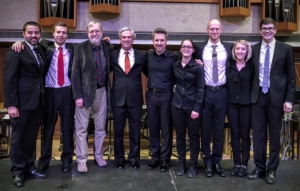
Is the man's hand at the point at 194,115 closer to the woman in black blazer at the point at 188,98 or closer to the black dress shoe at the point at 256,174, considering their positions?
the woman in black blazer at the point at 188,98

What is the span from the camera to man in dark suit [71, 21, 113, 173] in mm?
3289

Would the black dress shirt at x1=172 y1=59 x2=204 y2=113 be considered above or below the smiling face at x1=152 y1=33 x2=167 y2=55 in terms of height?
below

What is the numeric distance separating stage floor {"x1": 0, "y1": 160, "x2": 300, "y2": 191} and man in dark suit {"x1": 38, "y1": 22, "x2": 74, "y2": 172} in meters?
0.26

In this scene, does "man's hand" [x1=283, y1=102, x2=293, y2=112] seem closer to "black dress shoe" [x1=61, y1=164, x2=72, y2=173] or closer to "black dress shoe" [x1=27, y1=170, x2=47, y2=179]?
"black dress shoe" [x1=61, y1=164, x2=72, y2=173]

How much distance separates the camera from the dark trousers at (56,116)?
326 cm

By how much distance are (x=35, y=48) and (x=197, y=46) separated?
61.7 inches

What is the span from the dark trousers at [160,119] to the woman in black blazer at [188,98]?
0.39 ft

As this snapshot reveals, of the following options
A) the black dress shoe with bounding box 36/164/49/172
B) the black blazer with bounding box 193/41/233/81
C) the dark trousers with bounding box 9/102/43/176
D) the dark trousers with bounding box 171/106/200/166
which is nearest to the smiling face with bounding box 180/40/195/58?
the black blazer with bounding box 193/41/233/81

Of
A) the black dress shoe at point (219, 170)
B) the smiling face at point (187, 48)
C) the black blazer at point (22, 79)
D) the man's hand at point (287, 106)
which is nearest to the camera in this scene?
the black blazer at point (22, 79)

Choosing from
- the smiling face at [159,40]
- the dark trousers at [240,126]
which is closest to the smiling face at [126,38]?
the smiling face at [159,40]

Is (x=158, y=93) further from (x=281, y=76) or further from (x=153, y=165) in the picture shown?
(x=281, y=76)

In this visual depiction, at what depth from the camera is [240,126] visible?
3.25 metres

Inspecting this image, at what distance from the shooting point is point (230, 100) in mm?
3225

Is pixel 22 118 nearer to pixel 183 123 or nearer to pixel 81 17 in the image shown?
pixel 183 123
